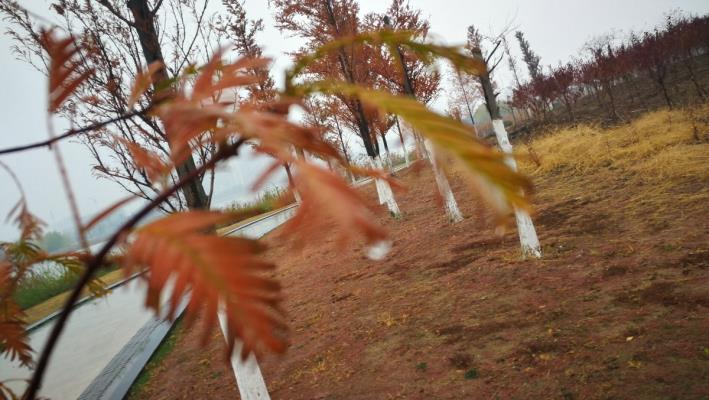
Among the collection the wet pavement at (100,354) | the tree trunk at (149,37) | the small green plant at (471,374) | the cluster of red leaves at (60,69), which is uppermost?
the tree trunk at (149,37)

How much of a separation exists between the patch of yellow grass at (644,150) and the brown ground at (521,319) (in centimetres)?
63

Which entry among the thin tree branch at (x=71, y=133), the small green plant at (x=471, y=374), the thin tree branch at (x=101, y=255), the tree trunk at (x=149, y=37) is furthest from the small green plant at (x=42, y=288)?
the thin tree branch at (x=101, y=255)

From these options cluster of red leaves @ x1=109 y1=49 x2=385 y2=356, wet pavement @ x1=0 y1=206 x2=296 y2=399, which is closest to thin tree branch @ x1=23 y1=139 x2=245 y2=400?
cluster of red leaves @ x1=109 y1=49 x2=385 y2=356

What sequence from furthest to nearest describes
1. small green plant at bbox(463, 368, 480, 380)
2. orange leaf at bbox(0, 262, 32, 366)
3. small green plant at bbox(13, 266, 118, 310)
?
small green plant at bbox(13, 266, 118, 310) < small green plant at bbox(463, 368, 480, 380) < orange leaf at bbox(0, 262, 32, 366)

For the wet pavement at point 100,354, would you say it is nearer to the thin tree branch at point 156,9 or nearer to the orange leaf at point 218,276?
the thin tree branch at point 156,9

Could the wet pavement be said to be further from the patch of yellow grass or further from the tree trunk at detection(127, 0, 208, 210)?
the patch of yellow grass

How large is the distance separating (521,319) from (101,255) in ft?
12.2

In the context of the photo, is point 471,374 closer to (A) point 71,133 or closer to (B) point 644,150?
(A) point 71,133

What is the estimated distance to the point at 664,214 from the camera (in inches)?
193

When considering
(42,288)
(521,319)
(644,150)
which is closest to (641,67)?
(644,150)

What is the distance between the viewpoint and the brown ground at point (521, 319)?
8.61 feet

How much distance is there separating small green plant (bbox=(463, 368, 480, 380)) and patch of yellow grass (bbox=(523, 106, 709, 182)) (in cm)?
540

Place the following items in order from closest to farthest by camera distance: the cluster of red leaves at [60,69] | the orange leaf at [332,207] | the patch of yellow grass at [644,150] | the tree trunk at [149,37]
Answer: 1. the orange leaf at [332,207]
2. the cluster of red leaves at [60,69]
3. the tree trunk at [149,37]
4. the patch of yellow grass at [644,150]

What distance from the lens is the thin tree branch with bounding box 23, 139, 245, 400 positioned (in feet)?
1.14
